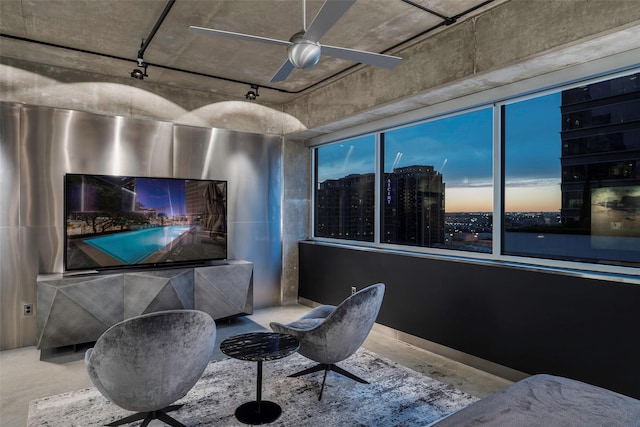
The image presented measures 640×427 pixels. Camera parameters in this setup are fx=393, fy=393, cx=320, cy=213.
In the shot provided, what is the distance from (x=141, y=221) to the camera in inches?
170

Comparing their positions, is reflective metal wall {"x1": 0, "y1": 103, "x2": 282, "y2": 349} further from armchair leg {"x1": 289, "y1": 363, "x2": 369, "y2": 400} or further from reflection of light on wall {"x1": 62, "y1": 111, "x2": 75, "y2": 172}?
armchair leg {"x1": 289, "y1": 363, "x2": 369, "y2": 400}

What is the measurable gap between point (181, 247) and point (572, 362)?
390 cm

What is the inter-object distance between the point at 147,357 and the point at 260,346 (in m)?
0.73

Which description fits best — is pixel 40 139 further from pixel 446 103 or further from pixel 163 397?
pixel 446 103

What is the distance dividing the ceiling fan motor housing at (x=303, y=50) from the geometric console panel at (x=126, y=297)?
2905 millimetres

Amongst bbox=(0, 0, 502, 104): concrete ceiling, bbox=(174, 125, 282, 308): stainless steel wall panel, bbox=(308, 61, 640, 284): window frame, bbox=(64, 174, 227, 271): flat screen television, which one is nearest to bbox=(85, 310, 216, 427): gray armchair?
bbox=(64, 174, 227, 271): flat screen television

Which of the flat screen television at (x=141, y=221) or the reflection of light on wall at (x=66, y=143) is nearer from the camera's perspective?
the flat screen television at (x=141, y=221)

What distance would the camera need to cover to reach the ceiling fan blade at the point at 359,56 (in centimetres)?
237

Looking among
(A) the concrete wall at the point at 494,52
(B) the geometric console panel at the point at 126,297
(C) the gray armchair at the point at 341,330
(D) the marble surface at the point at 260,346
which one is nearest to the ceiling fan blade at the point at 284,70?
(A) the concrete wall at the point at 494,52

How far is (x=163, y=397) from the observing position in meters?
2.19

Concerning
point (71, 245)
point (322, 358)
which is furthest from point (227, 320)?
point (322, 358)

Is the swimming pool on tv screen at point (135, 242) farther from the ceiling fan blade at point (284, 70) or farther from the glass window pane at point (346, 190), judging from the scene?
the ceiling fan blade at point (284, 70)

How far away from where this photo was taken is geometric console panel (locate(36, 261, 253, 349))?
3656 millimetres

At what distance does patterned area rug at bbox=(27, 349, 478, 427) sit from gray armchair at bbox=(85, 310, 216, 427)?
431 millimetres
